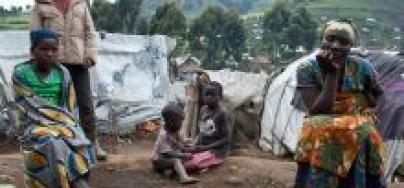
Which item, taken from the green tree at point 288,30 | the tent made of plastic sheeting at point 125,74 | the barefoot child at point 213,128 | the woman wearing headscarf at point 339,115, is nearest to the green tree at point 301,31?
the green tree at point 288,30

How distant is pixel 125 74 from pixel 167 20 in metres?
13.5

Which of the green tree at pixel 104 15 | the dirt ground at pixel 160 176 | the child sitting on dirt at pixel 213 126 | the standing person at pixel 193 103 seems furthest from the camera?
the green tree at pixel 104 15

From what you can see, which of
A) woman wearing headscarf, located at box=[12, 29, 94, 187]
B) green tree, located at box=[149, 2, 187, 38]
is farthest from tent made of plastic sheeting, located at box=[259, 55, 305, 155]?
green tree, located at box=[149, 2, 187, 38]

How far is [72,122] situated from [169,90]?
24.0 feet

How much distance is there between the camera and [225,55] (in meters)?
33.8

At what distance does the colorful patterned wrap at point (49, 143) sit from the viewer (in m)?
4.88

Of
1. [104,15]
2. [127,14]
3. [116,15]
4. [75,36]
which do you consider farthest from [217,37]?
[75,36]

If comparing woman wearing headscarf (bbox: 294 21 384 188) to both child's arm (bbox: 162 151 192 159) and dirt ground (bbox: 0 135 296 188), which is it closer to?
dirt ground (bbox: 0 135 296 188)

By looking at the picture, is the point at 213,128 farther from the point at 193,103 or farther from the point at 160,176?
the point at 193,103

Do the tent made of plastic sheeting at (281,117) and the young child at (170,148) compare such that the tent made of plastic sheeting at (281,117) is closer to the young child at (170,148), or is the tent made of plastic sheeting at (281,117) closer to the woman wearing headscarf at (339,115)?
the young child at (170,148)

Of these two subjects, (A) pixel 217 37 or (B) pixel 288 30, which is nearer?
(A) pixel 217 37

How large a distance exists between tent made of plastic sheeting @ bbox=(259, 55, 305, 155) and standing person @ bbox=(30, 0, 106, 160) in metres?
3.59

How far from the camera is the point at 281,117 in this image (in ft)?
34.8

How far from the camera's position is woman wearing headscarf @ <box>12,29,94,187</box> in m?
4.89
